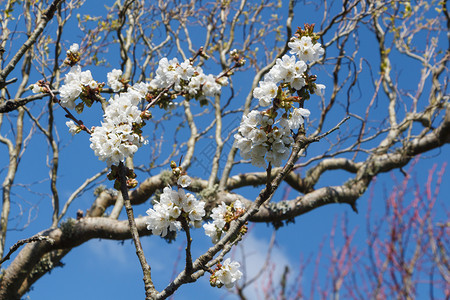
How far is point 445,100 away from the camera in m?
5.25

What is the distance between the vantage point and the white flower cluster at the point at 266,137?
177 centimetres

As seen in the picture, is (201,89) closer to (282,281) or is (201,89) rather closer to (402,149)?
(282,281)

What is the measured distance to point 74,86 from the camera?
2.54 m

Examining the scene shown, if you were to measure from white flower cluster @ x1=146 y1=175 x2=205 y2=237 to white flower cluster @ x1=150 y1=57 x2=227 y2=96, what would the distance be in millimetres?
1289

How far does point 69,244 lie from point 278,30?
4242 mm

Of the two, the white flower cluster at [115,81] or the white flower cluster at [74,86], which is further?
the white flower cluster at [115,81]

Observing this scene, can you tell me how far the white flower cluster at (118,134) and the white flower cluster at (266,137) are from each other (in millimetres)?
613

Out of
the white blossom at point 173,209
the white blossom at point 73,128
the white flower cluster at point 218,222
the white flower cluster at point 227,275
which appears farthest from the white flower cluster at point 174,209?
the white blossom at point 73,128

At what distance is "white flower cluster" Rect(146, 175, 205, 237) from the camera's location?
1818mm

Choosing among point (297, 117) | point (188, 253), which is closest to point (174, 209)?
point (188, 253)

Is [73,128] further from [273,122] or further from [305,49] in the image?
[305,49]

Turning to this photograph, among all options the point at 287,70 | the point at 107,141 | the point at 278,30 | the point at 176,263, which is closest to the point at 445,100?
the point at 278,30

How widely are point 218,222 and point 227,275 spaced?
246 millimetres

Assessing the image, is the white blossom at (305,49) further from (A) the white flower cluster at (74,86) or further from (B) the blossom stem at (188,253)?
(A) the white flower cluster at (74,86)
